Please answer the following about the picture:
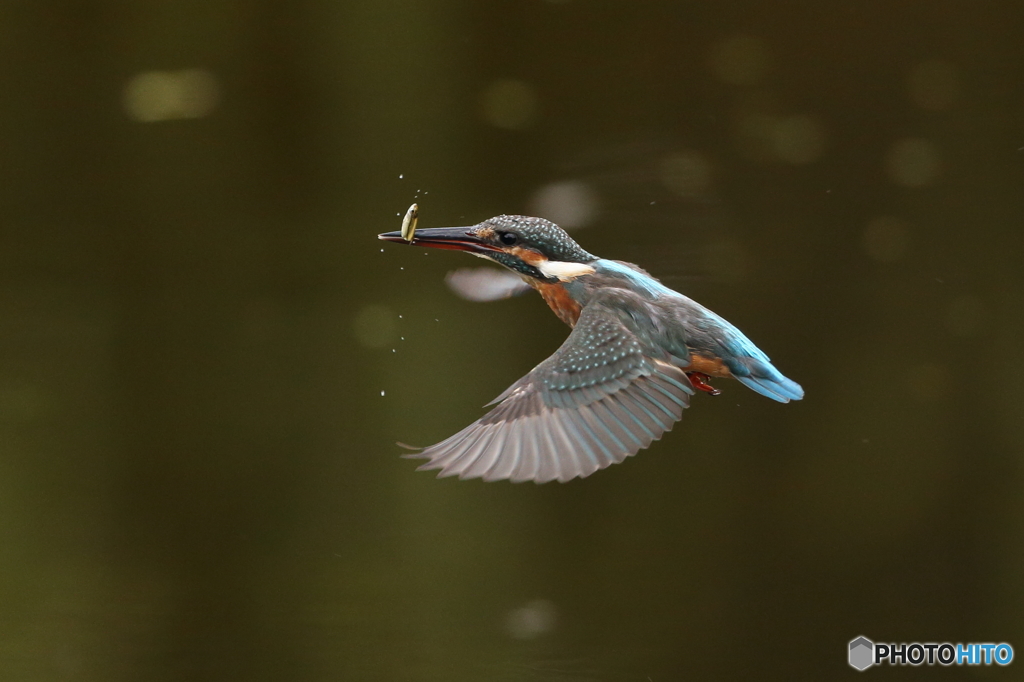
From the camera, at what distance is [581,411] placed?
679mm

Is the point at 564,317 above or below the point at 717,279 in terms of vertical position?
below

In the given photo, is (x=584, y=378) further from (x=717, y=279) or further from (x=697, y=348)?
(x=717, y=279)

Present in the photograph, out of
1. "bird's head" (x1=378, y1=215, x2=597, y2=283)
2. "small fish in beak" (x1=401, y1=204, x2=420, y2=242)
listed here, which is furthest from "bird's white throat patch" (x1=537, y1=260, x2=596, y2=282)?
"small fish in beak" (x1=401, y1=204, x2=420, y2=242)

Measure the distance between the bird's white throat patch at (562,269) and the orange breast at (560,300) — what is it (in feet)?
0.03

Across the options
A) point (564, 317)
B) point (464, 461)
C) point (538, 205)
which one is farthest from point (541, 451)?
point (538, 205)

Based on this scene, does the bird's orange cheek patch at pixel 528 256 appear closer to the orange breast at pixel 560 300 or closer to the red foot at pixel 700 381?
the orange breast at pixel 560 300

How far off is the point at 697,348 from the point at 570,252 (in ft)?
0.43

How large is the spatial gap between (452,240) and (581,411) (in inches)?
6.3

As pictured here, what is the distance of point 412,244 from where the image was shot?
2.21ft

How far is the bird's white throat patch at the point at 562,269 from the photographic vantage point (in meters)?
0.71

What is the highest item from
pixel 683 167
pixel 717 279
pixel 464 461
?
pixel 683 167

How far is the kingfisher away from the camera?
63 centimetres

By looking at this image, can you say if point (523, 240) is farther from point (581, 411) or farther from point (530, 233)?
point (581, 411)

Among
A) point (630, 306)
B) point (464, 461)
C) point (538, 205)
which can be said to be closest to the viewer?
point (464, 461)
